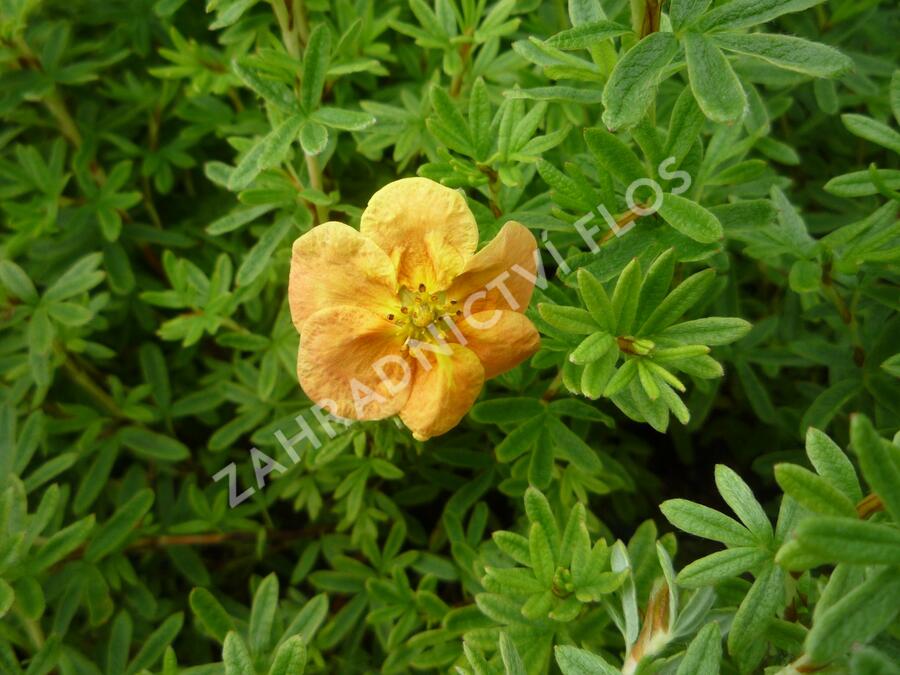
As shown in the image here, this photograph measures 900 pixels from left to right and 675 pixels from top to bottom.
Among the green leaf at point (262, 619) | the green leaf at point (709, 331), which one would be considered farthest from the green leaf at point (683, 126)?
the green leaf at point (262, 619)

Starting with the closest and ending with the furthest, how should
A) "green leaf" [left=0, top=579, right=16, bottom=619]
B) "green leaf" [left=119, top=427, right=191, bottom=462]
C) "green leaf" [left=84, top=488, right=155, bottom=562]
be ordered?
"green leaf" [left=0, top=579, right=16, bottom=619] → "green leaf" [left=84, top=488, right=155, bottom=562] → "green leaf" [left=119, top=427, right=191, bottom=462]

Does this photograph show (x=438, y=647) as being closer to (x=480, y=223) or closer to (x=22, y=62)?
(x=480, y=223)

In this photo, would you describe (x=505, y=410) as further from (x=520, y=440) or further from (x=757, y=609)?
(x=757, y=609)

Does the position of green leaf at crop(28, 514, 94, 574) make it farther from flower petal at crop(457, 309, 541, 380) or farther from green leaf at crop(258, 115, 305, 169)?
flower petal at crop(457, 309, 541, 380)

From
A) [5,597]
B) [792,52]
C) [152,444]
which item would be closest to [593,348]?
[792,52]

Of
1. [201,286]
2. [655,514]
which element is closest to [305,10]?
[201,286]

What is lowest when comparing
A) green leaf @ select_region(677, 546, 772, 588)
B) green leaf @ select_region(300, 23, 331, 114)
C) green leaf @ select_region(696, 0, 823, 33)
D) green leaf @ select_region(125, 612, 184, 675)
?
green leaf @ select_region(677, 546, 772, 588)

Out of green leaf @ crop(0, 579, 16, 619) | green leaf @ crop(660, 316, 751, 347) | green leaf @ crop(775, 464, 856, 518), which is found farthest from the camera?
green leaf @ crop(0, 579, 16, 619)

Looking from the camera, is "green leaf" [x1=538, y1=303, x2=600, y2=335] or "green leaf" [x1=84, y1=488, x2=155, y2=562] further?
"green leaf" [x1=84, y1=488, x2=155, y2=562]

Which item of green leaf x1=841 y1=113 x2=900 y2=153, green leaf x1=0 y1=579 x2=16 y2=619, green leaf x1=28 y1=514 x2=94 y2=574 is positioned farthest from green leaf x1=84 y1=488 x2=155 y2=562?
green leaf x1=841 y1=113 x2=900 y2=153
